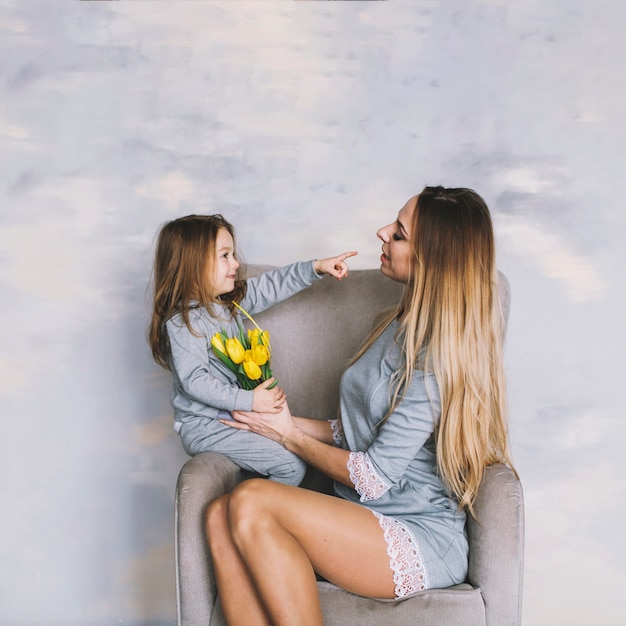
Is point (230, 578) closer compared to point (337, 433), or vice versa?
point (230, 578)

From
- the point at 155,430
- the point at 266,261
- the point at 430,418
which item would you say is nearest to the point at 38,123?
the point at 266,261

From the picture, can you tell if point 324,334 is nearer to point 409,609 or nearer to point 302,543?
point 302,543

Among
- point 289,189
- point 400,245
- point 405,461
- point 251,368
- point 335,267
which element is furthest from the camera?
point 289,189

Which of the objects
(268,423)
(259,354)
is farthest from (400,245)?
(268,423)

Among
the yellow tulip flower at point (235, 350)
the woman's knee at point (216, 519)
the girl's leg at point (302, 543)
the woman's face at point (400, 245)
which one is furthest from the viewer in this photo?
the yellow tulip flower at point (235, 350)

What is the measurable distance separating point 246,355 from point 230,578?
55 centimetres

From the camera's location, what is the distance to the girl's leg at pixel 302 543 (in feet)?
4.92

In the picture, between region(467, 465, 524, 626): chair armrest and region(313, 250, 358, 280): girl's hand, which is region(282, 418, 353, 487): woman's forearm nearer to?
region(467, 465, 524, 626): chair armrest

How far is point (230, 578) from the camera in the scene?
5.16 ft

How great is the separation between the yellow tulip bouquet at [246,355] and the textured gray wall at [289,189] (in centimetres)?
64

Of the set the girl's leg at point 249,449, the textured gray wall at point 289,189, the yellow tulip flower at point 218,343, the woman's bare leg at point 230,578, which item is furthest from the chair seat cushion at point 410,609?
the textured gray wall at point 289,189

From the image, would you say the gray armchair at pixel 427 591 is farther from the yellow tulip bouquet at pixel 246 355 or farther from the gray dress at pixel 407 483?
the yellow tulip bouquet at pixel 246 355

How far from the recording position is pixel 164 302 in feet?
6.72

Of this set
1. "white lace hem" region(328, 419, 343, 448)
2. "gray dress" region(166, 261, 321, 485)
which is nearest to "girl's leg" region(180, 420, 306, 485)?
"gray dress" region(166, 261, 321, 485)
